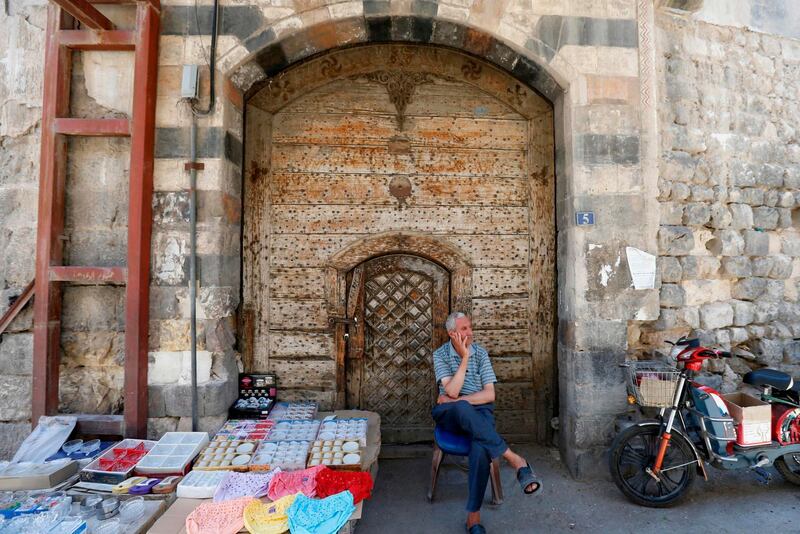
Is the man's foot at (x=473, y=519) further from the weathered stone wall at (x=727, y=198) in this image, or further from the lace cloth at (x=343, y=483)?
the weathered stone wall at (x=727, y=198)

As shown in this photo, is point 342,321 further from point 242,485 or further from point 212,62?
point 212,62

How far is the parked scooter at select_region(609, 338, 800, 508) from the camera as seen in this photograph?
320 centimetres

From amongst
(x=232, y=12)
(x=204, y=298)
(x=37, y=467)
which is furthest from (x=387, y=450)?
(x=232, y=12)

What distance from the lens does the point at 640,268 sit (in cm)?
374

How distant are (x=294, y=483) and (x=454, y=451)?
1.12 metres

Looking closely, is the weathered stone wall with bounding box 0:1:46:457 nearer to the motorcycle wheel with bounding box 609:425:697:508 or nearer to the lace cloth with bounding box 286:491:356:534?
the lace cloth with bounding box 286:491:356:534

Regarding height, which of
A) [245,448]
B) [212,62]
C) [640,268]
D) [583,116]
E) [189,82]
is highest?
[212,62]

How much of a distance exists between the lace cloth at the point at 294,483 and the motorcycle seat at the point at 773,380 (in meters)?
3.23

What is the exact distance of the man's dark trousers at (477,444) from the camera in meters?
2.97

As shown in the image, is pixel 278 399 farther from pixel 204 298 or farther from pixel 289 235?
pixel 289 235

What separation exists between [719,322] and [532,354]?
1.67m

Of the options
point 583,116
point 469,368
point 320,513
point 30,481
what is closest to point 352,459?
point 320,513

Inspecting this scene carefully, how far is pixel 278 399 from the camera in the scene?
13.9 ft

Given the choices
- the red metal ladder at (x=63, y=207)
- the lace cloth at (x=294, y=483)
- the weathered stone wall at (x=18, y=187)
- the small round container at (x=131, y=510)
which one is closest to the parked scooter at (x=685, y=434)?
the lace cloth at (x=294, y=483)
